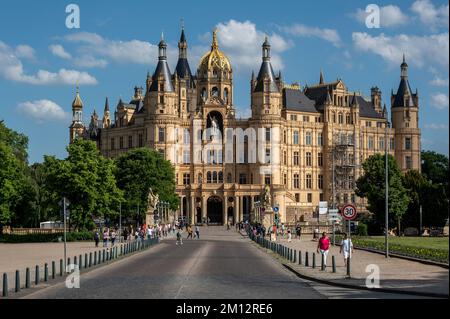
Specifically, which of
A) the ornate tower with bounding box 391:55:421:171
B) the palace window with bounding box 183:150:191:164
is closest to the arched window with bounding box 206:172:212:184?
the palace window with bounding box 183:150:191:164

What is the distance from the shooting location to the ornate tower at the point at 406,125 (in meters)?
168

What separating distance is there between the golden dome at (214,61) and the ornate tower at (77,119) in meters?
33.4

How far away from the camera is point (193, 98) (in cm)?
17775

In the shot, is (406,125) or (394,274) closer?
(394,274)

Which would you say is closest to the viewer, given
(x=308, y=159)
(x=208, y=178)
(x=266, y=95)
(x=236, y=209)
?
(x=236, y=209)

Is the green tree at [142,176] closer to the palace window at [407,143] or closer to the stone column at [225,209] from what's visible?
the stone column at [225,209]

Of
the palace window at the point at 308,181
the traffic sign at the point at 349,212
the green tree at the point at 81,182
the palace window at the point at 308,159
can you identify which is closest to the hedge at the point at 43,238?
the green tree at the point at 81,182

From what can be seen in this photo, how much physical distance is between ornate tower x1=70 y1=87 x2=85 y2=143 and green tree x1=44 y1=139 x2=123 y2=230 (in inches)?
3939

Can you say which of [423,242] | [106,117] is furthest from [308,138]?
[423,242]

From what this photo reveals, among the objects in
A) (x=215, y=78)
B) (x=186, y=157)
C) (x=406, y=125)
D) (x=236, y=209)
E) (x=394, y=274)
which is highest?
(x=215, y=78)

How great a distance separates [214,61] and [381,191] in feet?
208

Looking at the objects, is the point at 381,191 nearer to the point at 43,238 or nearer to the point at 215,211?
the point at 215,211

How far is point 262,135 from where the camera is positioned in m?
155

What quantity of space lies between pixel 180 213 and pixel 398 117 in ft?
164
